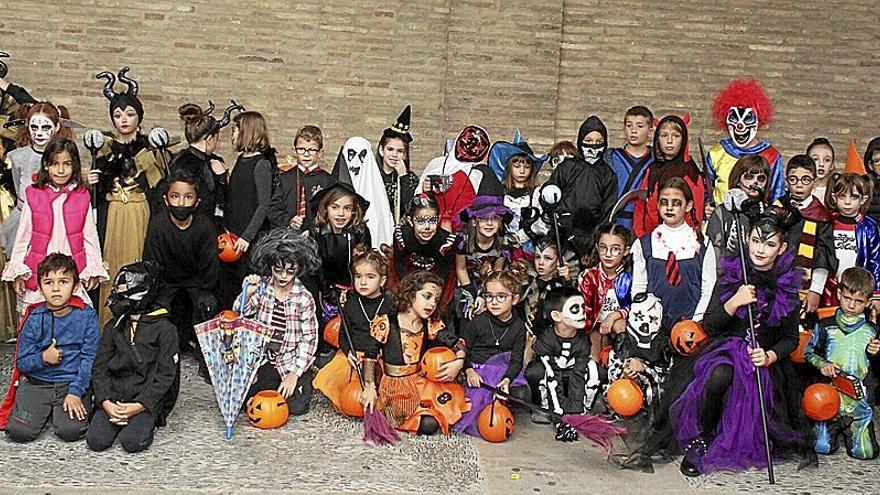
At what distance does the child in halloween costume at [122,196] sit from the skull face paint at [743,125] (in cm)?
386

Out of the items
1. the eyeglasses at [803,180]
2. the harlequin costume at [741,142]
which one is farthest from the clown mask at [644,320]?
the eyeglasses at [803,180]

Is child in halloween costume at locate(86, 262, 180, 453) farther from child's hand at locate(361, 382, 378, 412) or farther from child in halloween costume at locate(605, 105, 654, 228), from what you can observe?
child in halloween costume at locate(605, 105, 654, 228)

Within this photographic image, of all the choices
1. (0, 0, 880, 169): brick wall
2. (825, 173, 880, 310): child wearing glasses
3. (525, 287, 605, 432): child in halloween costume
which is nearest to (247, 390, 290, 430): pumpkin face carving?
(525, 287, 605, 432): child in halloween costume

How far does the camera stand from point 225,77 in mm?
10906

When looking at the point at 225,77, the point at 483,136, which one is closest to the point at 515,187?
the point at 483,136

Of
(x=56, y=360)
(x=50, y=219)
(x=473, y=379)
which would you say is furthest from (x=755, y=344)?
(x=50, y=219)

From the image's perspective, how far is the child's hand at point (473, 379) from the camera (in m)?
6.61

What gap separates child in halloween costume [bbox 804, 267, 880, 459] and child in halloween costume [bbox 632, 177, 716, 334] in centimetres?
78

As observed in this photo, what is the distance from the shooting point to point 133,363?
20.4ft

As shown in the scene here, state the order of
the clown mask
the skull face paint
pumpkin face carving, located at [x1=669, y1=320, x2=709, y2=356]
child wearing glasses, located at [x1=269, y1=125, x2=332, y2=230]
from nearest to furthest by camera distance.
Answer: pumpkin face carving, located at [x1=669, y1=320, x2=709, y2=356], the clown mask, child wearing glasses, located at [x1=269, y1=125, x2=332, y2=230], the skull face paint

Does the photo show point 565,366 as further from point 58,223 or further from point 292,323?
point 58,223

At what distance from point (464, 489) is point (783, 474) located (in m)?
1.69

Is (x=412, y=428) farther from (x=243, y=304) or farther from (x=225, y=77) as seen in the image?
(x=225, y=77)

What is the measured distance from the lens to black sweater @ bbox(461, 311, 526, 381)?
22.2 ft
